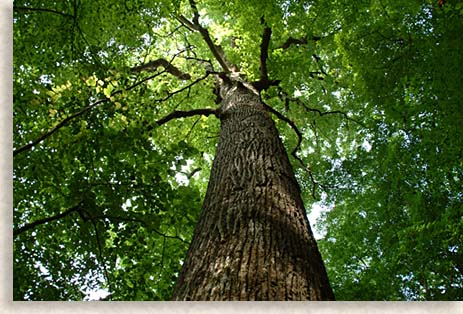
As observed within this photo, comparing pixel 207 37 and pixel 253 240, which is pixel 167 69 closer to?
pixel 207 37

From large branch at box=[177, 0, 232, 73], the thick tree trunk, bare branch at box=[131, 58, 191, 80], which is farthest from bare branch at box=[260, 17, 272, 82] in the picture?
the thick tree trunk

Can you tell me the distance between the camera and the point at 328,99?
24.4ft

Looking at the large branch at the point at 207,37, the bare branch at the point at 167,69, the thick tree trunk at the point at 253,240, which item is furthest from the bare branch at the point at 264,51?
the thick tree trunk at the point at 253,240

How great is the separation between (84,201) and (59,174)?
378 mm

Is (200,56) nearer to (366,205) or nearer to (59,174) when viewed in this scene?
(366,205)

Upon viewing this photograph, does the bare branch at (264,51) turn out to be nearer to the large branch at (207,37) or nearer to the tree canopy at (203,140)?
the tree canopy at (203,140)

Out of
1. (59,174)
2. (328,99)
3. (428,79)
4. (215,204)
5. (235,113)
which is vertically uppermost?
(328,99)

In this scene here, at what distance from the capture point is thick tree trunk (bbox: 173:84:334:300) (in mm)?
1406

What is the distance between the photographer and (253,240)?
1617mm

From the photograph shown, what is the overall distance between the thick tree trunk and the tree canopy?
961 mm

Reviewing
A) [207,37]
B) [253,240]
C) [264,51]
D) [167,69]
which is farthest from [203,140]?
[253,240]

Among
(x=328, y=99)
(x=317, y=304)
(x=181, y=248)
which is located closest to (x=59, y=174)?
(x=181, y=248)

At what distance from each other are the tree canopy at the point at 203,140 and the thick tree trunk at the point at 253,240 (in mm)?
961

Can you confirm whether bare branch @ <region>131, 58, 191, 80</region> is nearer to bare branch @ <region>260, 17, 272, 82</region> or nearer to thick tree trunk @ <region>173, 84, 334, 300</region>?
bare branch @ <region>260, 17, 272, 82</region>
